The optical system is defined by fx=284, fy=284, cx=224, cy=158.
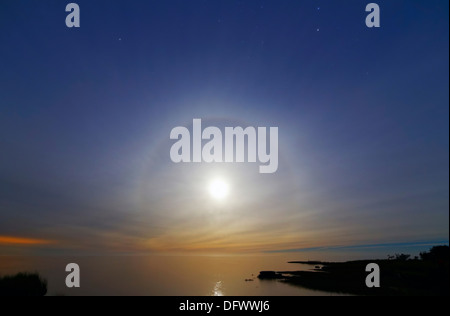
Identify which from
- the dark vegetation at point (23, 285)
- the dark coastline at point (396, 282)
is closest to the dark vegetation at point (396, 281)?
the dark coastline at point (396, 282)

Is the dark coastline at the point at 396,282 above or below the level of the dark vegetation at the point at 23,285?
below

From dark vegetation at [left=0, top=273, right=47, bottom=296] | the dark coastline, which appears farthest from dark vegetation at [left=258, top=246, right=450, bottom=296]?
dark vegetation at [left=0, top=273, right=47, bottom=296]

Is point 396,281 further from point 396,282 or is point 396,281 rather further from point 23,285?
point 23,285

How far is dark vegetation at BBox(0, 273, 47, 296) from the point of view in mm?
34281

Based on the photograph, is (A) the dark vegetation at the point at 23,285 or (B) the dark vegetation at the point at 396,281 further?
(B) the dark vegetation at the point at 396,281

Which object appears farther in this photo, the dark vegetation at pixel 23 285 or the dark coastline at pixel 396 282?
the dark coastline at pixel 396 282

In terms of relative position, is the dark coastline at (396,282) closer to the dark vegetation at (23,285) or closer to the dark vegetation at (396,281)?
the dark vegetation at (396,281)

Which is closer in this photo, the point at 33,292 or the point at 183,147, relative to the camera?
the point at 183,147

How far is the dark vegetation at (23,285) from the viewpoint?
34.3m
